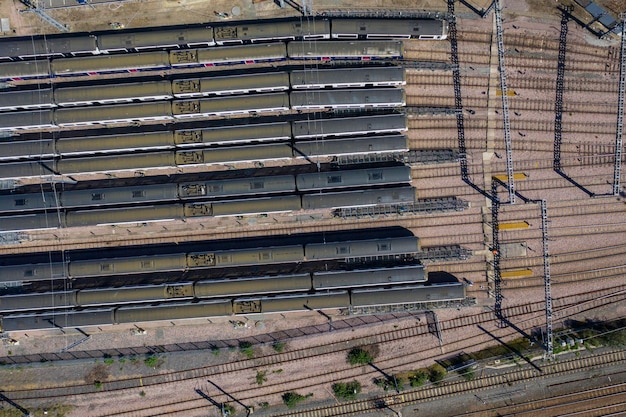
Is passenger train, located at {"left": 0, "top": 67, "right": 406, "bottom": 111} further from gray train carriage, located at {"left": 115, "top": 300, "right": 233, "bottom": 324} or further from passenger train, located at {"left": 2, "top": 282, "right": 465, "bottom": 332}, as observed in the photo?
gray train carriage, located at {"left": 115, "top": 300, "right": 233, "bottom": 324}

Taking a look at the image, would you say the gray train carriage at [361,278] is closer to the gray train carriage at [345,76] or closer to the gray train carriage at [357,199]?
the gray train carriage at [357,199]

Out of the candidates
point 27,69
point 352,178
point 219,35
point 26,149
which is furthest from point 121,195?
point 352,178

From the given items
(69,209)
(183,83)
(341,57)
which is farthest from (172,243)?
(341,57)

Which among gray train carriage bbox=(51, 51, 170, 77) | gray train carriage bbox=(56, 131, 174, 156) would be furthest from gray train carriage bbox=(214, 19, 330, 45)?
gray train carriage bbox=(56, 131, 174, 156)

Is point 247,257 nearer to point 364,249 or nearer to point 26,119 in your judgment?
point 364,249

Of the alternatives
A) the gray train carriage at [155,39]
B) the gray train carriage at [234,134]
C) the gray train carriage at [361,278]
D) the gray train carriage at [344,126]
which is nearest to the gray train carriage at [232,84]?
the gray train carriage at [234,134]
